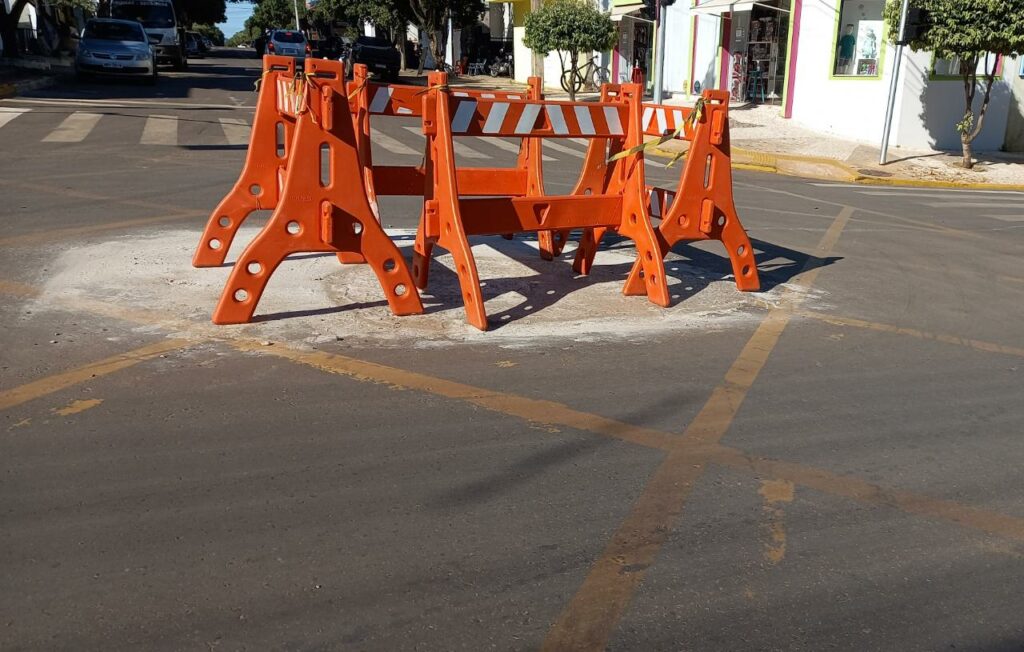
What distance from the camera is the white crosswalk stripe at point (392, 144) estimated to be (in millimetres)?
15219

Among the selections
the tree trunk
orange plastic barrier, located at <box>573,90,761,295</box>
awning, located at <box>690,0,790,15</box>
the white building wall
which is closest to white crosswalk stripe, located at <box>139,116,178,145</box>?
orange plastic barrier, located at <box>573,90,761,295</box>

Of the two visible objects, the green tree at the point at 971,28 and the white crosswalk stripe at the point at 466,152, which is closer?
the green tree at the point at 971,28

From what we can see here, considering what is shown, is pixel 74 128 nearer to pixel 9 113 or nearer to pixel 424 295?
pixel 9 113

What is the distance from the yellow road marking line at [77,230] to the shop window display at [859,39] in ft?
51.9

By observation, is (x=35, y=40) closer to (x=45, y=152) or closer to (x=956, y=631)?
(x=45, y=152)

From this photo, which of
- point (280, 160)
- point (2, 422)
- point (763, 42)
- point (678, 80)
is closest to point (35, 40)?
point (678, 80)

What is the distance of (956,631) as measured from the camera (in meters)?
2.71

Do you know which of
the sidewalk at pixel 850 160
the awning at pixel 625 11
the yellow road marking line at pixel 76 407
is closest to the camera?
the yellow road marking line at pixel 76 407

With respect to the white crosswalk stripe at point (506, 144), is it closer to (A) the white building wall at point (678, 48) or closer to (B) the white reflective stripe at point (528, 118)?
(B) the white reflective stripe at point (528, 118)

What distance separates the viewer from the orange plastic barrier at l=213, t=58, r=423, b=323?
5410 mm

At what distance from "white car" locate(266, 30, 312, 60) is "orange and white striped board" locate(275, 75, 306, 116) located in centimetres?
3093

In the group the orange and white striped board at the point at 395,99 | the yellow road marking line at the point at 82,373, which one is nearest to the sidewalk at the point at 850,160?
the orange and white striped board at the point at 395,99

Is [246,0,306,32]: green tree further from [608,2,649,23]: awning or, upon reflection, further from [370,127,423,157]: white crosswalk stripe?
[370,127,423,157]: white crosswalk stripe

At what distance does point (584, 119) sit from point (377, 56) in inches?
1058
